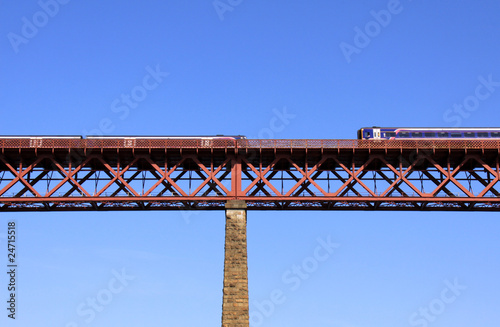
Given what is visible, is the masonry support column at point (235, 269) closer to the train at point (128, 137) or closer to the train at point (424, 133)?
the train at point (128, 137)

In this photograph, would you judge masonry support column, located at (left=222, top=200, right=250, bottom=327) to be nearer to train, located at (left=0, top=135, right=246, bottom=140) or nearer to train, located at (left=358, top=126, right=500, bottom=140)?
train, located at (left=0, top=135, right=246, bottom=140)

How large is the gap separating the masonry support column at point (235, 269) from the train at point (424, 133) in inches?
572

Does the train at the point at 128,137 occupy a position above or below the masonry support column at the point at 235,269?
above

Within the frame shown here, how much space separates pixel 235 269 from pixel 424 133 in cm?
2134

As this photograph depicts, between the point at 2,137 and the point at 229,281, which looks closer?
the point at 229,281

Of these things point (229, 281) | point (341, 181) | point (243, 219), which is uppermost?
point (341, 181)

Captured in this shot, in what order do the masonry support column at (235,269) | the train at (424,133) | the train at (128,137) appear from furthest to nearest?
the train at (424,133) < the train at (128,137) < the masonry support column at (235,269)

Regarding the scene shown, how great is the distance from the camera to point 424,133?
69750 mm

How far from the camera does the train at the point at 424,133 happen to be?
68562 millimetres

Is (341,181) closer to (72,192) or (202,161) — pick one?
(202,161)

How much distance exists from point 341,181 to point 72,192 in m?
21.5

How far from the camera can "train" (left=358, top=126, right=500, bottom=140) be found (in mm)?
68562

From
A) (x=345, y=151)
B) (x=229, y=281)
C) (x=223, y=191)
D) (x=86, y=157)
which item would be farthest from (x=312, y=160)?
(x=86, y=157)

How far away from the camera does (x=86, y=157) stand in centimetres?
6456
